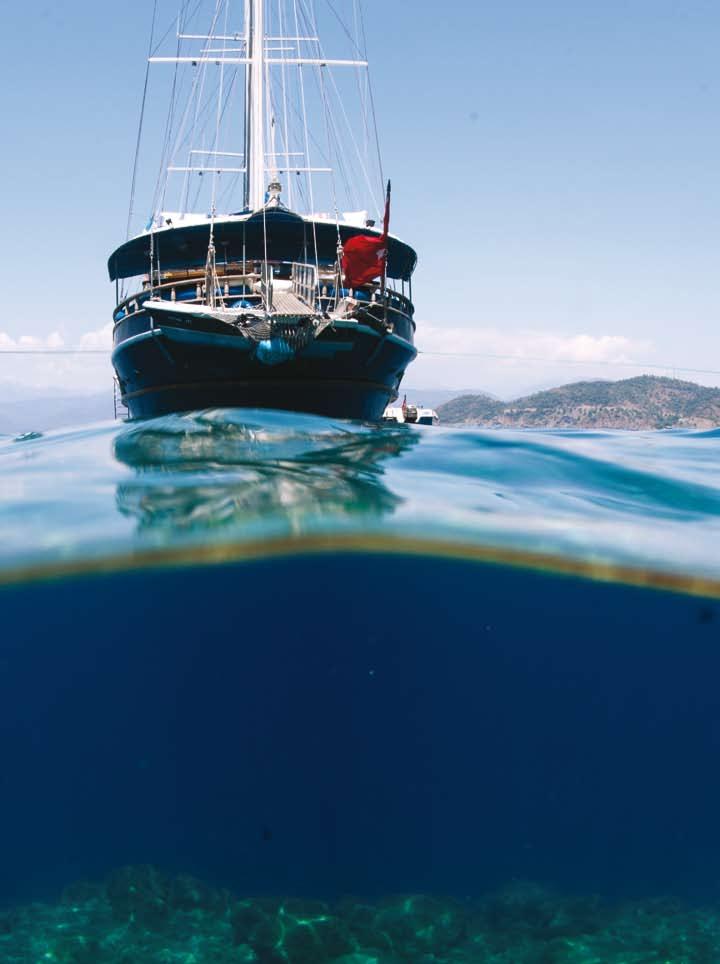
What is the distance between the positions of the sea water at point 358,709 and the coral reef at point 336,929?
0.11 ft

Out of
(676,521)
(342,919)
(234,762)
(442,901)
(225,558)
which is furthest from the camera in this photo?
(676,521)

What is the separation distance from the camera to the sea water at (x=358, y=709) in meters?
5.29

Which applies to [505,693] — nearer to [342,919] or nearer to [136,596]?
[342,919]

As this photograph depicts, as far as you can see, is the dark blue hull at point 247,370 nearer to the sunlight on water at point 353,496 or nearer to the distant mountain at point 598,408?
the sunlight on water at point 353,496

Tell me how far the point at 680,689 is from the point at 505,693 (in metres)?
1.65

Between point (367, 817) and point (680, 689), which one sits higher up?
point (680, 689)

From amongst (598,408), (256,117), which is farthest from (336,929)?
(598,408)

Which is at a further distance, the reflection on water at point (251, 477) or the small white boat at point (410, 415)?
the small white boat at point (410, 415)

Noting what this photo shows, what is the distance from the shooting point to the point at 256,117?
964 inches

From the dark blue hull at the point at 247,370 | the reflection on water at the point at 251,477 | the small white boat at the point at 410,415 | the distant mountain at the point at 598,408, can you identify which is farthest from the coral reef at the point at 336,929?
the distant mountain at the point at 598,408

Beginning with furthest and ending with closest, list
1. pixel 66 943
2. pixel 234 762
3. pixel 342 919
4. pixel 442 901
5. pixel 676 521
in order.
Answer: pixel 676 521 < pixel 234 762 < pixel 442 901 < pixel 342 919 < pixel 66 943

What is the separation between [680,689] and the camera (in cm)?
657

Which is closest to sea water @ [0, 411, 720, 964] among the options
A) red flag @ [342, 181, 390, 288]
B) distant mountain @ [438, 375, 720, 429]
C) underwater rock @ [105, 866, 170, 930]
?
underwater rock @ [105, 866, 170, 930]

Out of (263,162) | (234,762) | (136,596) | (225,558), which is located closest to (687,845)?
(234,762)
